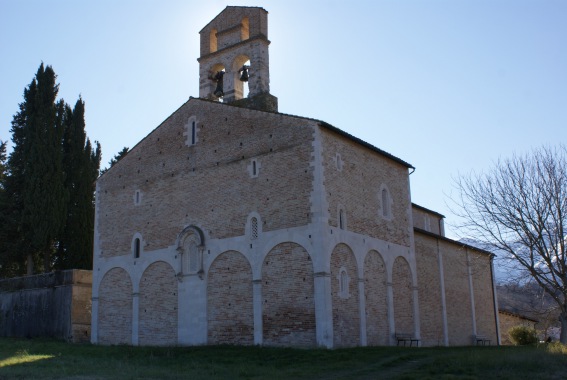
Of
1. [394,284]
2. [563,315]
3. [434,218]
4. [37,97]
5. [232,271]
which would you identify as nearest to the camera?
[563,315]

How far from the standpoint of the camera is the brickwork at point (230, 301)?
75.2 feet

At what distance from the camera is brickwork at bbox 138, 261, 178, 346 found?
2530 centimetres

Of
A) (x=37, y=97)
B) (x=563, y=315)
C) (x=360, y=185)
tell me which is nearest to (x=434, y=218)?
(x=360, y=185)

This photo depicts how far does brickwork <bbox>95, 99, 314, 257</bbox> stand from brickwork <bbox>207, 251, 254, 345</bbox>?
46.6 inches

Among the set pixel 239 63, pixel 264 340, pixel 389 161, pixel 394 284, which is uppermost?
pixel 239 63

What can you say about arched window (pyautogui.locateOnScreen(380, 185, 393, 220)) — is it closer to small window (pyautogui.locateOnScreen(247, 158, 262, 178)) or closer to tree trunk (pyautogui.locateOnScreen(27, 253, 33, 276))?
small window (pyautogui.locateOnScreen(247, 158, 262, 178))

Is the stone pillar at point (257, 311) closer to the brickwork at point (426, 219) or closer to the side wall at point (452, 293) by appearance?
the side wall at point (452, 293)

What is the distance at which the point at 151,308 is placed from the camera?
85.4ft

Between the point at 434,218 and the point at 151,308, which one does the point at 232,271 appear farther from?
the point at 434,218

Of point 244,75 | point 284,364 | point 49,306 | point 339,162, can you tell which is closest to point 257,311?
point 284,364

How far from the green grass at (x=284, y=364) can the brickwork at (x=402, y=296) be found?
170 inches

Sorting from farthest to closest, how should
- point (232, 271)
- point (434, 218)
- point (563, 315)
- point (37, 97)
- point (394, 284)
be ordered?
point (434, 218) < point (37, 97) < point (394, 284) < point (232, 271) < point (563, 315)

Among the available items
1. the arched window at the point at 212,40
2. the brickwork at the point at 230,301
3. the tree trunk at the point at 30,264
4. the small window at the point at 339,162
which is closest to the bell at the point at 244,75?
the arched window at the point at 212,40

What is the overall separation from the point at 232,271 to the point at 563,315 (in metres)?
11.4
